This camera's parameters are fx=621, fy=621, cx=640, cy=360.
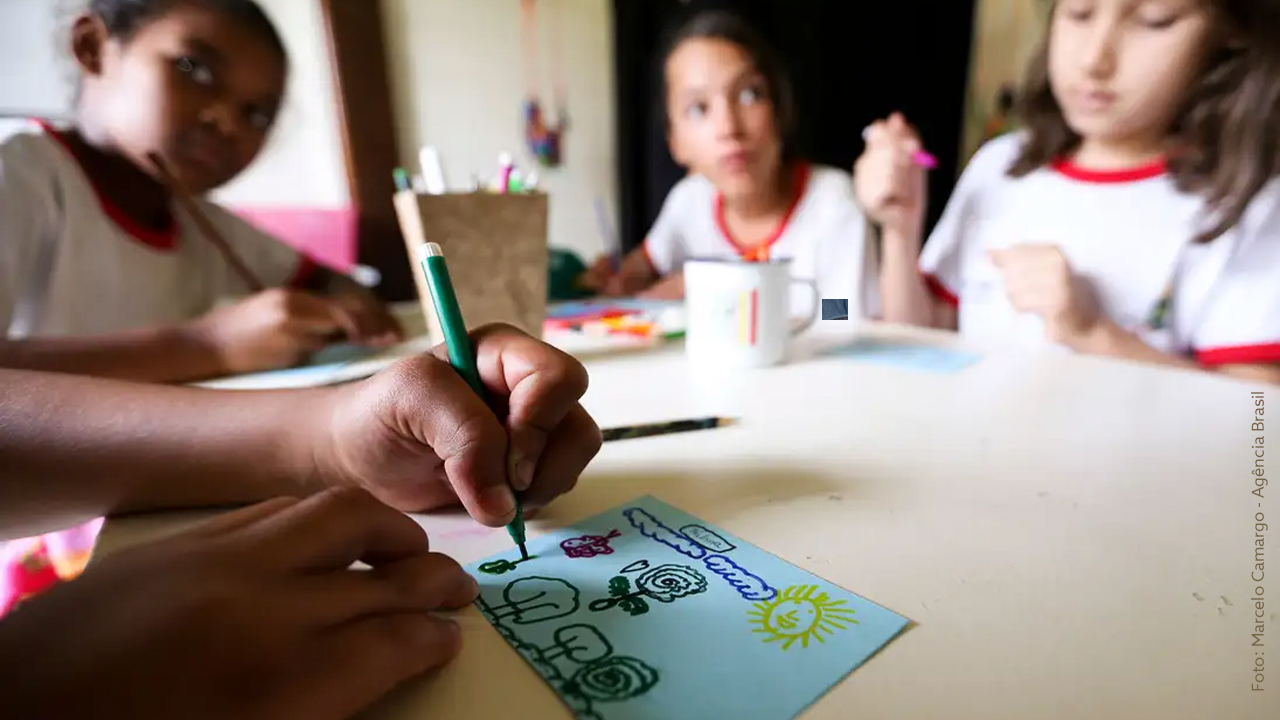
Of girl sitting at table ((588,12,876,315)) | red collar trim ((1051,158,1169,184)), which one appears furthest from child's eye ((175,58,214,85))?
red collar trim ((1051,158,1169,184))

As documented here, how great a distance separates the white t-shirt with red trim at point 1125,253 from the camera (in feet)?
1.86

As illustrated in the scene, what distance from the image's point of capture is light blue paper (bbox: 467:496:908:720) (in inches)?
6.1

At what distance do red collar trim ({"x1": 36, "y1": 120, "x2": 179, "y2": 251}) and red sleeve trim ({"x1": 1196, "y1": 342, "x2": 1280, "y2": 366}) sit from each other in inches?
42.9

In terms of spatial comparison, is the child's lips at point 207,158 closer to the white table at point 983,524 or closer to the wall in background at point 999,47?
the white table at point 983,524

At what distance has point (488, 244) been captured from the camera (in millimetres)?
484

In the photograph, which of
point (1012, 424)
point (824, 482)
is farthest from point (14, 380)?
point (1012, 424)

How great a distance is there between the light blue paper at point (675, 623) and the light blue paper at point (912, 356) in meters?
0.32

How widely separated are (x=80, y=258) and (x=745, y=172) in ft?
2.48

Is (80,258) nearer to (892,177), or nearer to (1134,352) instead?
(892,177)

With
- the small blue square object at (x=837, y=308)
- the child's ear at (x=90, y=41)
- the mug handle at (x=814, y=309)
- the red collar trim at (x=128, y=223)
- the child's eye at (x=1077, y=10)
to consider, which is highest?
the child's ear at (x=90, y=41)

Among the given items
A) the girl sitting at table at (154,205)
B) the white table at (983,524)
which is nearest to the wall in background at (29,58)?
the girl sitting at table at (154,205)

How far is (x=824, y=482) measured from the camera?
0.94 ft

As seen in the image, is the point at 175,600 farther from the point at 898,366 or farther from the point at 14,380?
the point at 898,366

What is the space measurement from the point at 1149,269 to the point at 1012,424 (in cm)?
42
